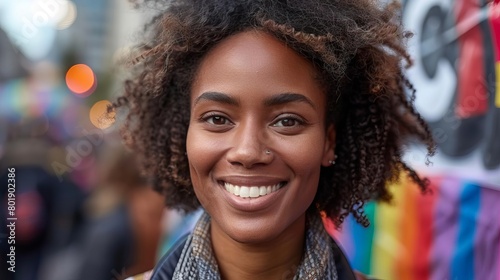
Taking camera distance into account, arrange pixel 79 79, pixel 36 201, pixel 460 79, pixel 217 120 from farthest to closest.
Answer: pixel 79 79
pixel 36 201
pixel 460 79
pixel 217 120

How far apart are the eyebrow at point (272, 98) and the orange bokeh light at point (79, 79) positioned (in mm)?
4940

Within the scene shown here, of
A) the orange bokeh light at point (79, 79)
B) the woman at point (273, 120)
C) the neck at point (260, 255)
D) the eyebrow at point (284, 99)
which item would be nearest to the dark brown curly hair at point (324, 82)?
the woman at point (273, 120)

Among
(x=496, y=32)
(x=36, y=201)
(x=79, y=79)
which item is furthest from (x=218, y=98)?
(x=79, y=79)

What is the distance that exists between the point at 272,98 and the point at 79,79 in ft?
19.9

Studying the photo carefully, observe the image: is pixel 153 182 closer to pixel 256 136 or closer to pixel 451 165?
pixel 256 136

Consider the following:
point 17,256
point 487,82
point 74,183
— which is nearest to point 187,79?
point 487,82

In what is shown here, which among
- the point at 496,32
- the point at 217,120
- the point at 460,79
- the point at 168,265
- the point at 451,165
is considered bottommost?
the point at 168,265

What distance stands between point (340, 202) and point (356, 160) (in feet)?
0.56

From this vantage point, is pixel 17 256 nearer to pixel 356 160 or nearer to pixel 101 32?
pixel 356 160

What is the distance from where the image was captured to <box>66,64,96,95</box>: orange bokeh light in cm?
693

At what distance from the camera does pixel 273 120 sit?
201 centimetres

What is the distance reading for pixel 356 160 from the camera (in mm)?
2340

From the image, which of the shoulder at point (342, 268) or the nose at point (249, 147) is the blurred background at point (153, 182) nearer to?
the shoulder at point (342, 268)

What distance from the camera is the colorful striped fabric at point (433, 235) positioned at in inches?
103
